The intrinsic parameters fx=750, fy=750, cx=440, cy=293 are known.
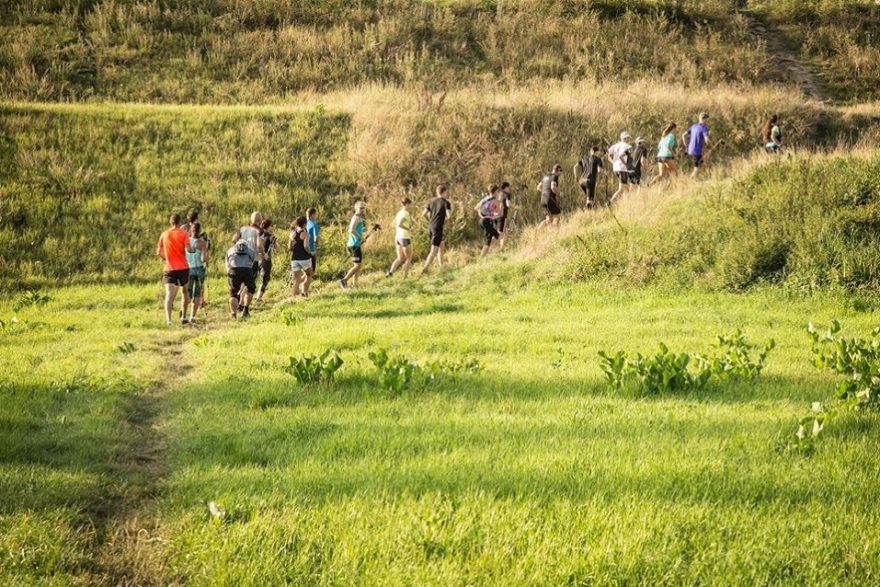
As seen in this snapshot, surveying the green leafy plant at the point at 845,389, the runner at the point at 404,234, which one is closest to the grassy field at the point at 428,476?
the green leafy plant at the point at 845,389

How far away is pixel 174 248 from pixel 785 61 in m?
36.7

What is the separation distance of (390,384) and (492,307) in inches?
300

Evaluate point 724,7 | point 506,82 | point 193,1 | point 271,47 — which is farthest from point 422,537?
point 724,7

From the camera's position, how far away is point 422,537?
14.7 ft

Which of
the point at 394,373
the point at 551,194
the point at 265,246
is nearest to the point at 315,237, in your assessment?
the point at 265,246

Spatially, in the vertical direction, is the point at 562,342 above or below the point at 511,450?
below

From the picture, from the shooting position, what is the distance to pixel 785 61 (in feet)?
133

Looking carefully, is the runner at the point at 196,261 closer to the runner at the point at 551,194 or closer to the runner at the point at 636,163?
the runner at the point at 551,194

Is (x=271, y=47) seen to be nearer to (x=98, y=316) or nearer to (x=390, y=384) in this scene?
(x=98, y=316)

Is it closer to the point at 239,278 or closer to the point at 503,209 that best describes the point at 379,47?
the point at 503,209

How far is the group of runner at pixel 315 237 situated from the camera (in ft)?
50.8

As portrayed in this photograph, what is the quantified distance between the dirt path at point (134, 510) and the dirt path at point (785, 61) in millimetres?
36902

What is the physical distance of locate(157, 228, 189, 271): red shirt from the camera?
1536 cm

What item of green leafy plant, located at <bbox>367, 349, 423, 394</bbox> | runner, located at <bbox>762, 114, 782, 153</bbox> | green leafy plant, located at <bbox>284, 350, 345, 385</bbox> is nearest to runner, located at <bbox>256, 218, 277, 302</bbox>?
green leafy plant, located at <bbox>284, 350, 345, 385</bbox>
